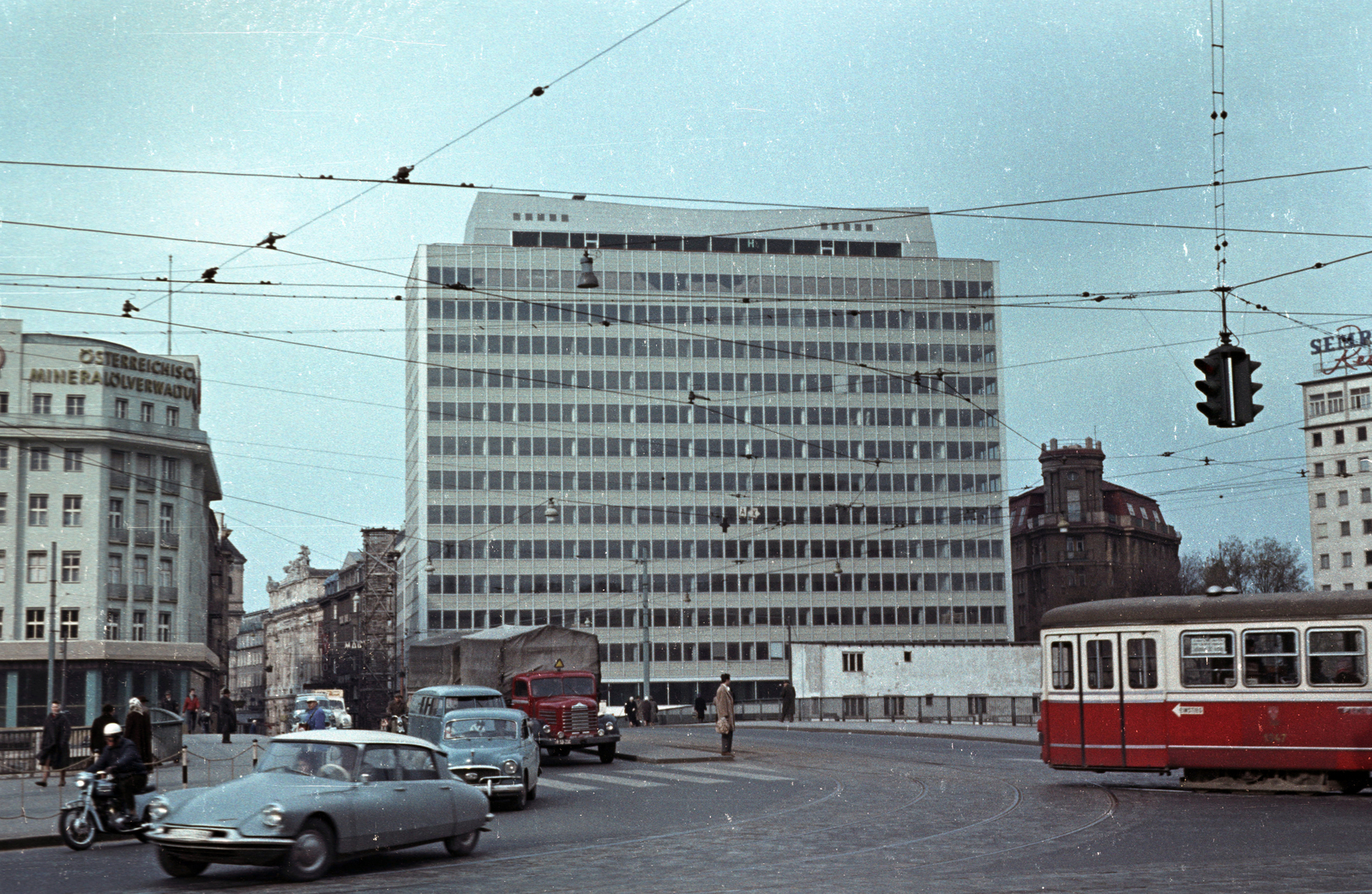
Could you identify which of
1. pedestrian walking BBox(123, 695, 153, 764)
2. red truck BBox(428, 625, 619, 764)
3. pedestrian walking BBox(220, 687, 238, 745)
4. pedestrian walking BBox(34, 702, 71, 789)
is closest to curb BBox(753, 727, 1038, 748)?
red truck BBox(428, 625, 619, 764)

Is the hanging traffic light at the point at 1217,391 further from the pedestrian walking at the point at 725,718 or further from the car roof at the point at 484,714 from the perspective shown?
the pedestrian walking at the point at 725,718

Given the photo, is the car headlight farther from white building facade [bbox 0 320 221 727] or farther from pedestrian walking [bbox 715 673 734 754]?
white building facade [bbox 0 320 221 727]

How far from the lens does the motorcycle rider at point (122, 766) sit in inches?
661

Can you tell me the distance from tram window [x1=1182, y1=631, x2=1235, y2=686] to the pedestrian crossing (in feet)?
24.0

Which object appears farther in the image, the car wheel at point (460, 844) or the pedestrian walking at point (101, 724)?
the pedestrian walking at point (101, 724)

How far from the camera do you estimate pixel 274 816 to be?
12.8m

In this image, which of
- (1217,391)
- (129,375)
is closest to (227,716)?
(1217,391)

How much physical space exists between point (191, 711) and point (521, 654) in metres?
29.0

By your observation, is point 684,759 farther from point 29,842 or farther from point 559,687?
point 29,842

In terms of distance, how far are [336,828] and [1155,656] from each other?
1348 centimetres

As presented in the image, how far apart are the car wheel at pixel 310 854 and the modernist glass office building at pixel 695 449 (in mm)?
94198

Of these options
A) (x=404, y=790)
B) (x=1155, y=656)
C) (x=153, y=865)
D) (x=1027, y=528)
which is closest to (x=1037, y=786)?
(x=1155, y=656)

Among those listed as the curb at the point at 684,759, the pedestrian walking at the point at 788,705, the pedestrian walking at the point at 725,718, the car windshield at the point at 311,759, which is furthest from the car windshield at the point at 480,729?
the pedestrian walking at the point at 788,705

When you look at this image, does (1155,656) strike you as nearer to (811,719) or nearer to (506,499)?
(811,719)
